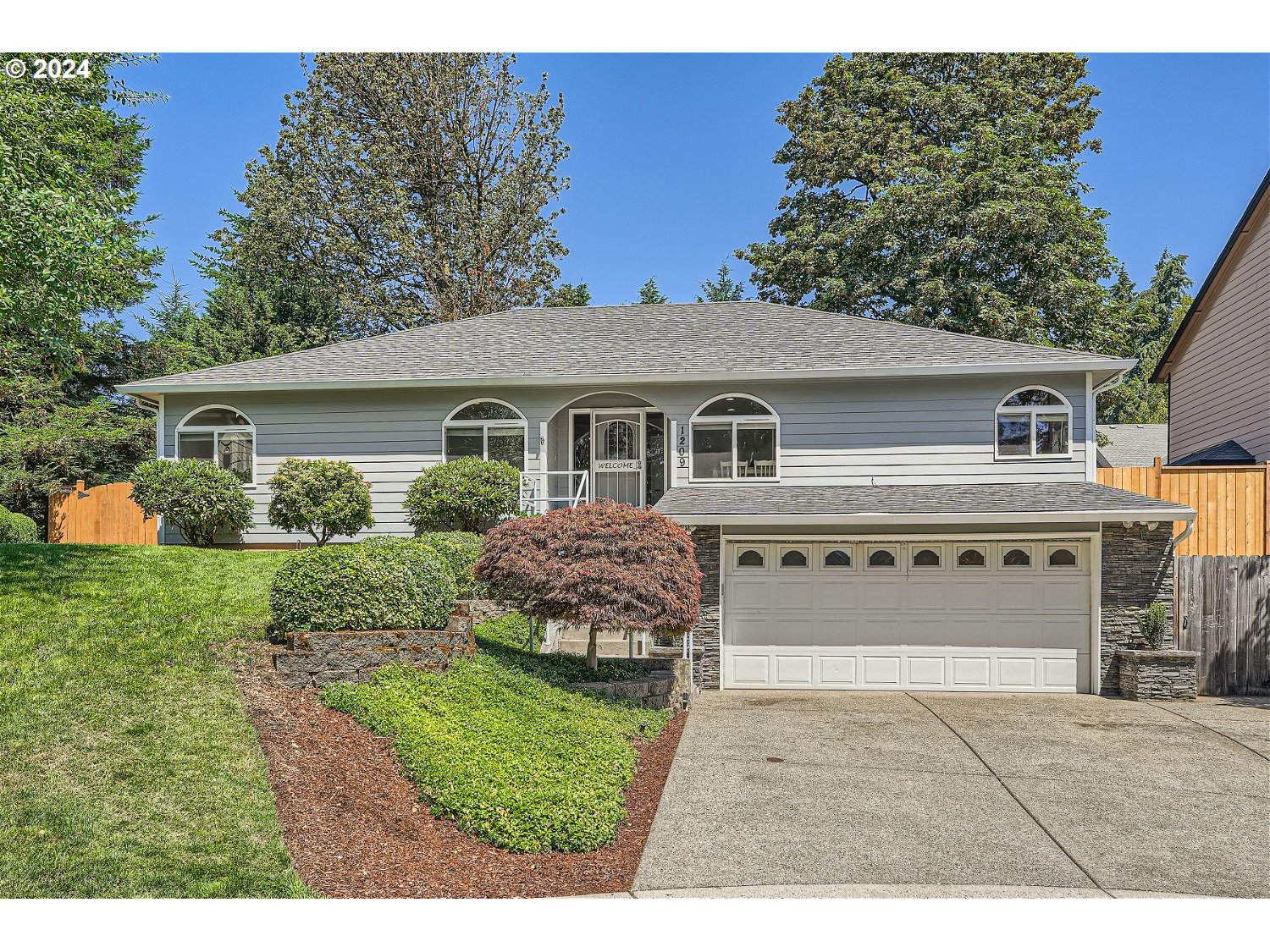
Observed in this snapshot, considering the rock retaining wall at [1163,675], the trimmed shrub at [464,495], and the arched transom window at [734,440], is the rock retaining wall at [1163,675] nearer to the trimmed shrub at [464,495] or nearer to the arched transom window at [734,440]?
the arched transom window at [734,440]

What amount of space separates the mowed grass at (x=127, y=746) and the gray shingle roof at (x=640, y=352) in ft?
18.9

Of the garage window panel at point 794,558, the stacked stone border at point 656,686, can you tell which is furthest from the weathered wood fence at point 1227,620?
the stacked stone border at point 656,686

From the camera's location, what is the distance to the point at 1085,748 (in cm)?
773

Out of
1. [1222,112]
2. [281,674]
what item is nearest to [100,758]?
[281,674]

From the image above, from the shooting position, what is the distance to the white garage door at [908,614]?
10781mm

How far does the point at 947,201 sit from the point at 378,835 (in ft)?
65.0

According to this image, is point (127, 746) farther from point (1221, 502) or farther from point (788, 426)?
point (1221, 502)

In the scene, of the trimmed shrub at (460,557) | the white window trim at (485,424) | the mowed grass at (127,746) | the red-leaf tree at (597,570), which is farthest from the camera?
the white window trim at (485,424)

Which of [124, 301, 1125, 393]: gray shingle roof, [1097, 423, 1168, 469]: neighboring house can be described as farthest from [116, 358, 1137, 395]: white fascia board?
[1097, 423, 1168, 469]: neighboring house

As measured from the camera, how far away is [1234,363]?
15.9 m

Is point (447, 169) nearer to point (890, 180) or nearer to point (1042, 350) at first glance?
point (890, 180)

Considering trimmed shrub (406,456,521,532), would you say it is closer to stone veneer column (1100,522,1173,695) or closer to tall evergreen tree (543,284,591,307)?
stone veneer column (1100,522,1173,695)

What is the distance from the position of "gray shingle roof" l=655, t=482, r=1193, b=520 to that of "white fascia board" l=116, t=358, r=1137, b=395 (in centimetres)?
164

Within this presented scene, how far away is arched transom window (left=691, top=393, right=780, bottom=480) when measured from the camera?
1289cm
